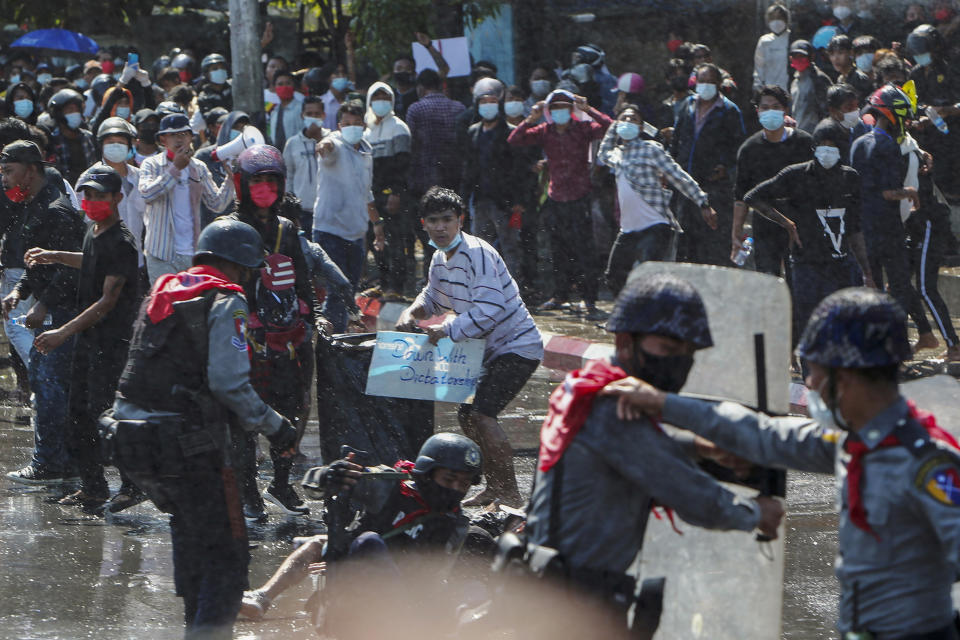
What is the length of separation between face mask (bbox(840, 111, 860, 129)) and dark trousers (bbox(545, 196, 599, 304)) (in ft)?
8.78

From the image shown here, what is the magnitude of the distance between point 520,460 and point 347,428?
1.64m

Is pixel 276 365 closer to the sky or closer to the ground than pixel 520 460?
closer to the sky

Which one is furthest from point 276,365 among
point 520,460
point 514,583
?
point 514,583

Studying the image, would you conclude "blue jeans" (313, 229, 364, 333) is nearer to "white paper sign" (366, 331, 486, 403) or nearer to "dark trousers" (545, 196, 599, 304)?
"dark trousers" (545, 196, 599, 304)

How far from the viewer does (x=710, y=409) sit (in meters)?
3.41

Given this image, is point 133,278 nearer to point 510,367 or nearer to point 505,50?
point 510,367

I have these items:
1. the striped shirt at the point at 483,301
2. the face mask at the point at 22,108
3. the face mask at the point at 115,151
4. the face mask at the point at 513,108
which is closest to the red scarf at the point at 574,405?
the striped shirt at the point at 483,301

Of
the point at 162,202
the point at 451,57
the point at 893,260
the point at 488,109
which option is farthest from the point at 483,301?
the point at 451,57

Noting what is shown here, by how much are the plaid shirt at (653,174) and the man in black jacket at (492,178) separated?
5.83 ft

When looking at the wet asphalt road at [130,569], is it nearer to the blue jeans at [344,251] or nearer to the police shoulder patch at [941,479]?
the police shoulder patch at [941,479]

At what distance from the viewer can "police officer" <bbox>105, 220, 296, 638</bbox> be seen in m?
5.04

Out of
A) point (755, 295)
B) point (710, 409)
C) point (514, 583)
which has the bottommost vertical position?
point (514, 583)

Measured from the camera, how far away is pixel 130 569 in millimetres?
6527

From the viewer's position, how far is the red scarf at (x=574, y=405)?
134 inches
